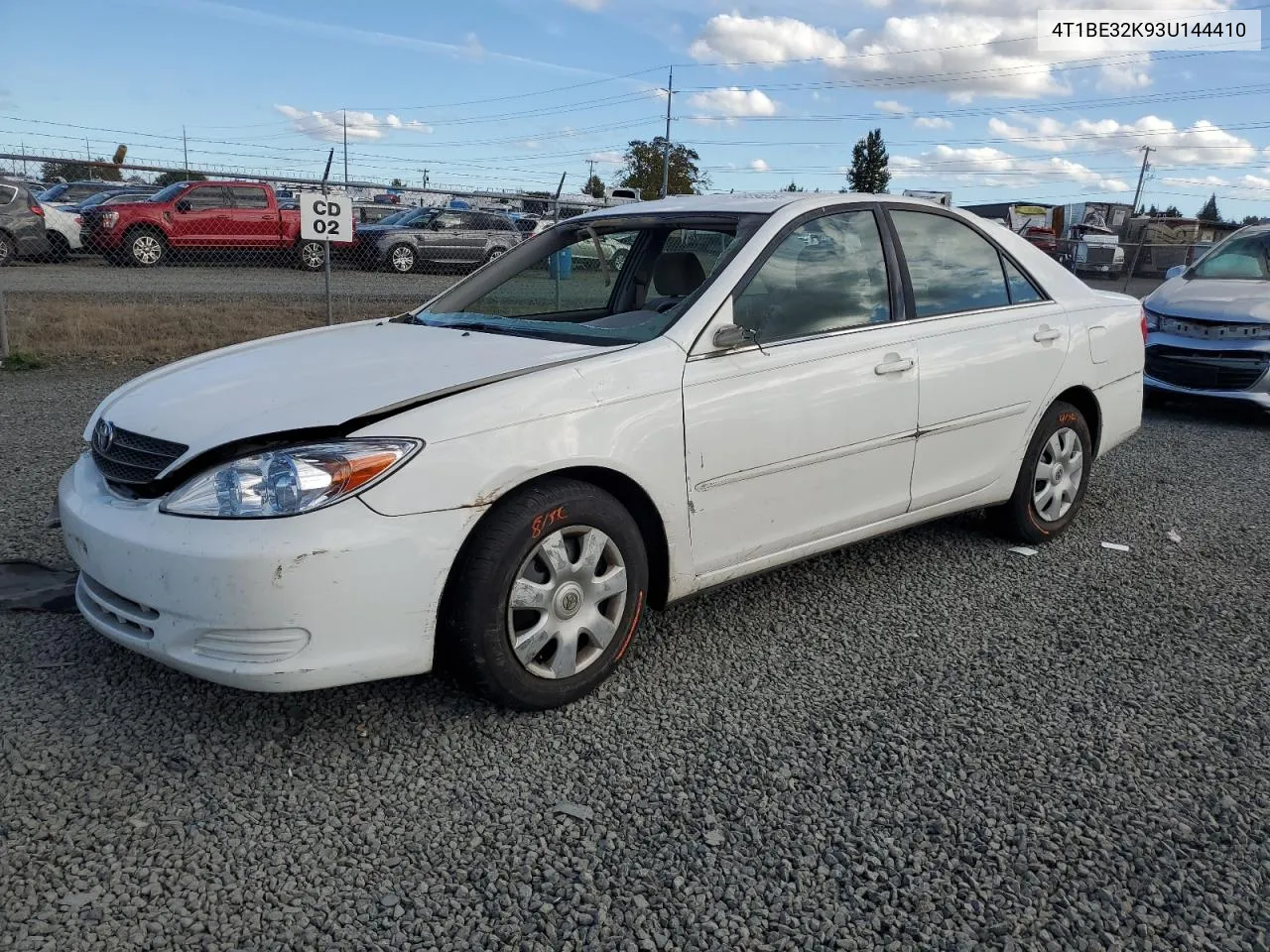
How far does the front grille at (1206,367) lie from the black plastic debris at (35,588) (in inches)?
315

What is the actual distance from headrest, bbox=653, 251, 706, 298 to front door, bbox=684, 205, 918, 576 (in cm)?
28

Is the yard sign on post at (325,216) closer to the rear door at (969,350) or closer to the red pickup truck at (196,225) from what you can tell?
the rear door at (969,350)

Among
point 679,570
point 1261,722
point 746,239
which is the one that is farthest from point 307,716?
point 1261,722

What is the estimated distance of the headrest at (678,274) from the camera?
3.80 meters

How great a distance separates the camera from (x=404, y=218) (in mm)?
19984

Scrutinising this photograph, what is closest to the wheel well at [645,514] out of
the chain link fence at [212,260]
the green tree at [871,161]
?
the chain link fence at [212,260]

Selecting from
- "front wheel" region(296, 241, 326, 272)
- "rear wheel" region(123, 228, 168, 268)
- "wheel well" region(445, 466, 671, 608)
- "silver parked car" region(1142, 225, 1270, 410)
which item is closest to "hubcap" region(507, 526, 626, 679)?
"wheel well" region(445, 466, 671, 608)

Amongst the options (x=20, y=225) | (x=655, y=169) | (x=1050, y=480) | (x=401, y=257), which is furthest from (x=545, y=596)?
(x=655, y=169)

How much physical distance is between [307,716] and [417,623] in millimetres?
596

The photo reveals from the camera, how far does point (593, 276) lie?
14.8 feet

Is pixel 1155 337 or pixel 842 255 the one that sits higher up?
pixel 842 255

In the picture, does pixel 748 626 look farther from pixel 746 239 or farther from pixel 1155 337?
pixel 1155 337

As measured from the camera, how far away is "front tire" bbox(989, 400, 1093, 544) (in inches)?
182

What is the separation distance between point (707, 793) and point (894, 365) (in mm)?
1889
